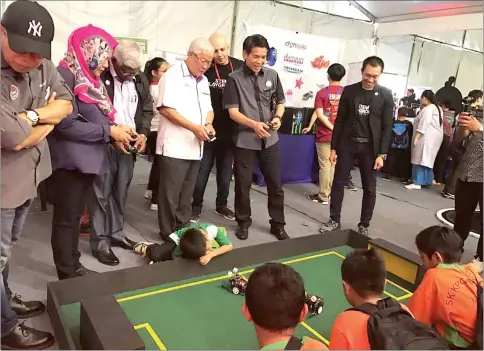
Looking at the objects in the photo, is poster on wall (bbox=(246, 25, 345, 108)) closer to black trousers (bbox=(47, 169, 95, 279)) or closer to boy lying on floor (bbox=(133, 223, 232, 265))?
boy lying on floor (bbox=(133, 223, 232, 265))

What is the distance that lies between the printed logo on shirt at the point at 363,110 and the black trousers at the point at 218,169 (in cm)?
108

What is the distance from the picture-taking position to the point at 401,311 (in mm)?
1481

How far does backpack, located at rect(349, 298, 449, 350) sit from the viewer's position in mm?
1364

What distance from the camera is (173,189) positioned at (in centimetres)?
302

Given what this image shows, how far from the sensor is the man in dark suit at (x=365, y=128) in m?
3.46

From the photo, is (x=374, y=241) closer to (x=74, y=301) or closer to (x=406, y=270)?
(x=406, y=270)

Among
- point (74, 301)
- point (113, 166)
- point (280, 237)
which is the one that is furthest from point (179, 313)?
point (280, 237)

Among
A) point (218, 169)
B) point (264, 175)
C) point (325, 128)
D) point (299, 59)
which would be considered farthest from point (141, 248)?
point (299, 59)

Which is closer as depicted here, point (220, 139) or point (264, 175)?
point (264, 175)

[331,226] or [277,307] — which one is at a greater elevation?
[277,307]

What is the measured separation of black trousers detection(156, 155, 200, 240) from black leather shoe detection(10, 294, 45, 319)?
1028 millimetres

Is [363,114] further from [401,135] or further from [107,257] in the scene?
[401,135]

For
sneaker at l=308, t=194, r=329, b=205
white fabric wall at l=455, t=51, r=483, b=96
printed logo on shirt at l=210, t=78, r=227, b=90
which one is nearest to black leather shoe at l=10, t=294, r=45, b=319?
printed logo on shirt at l=210, t=78, r=227, b=90

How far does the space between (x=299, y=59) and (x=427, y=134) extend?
1.99 meters
